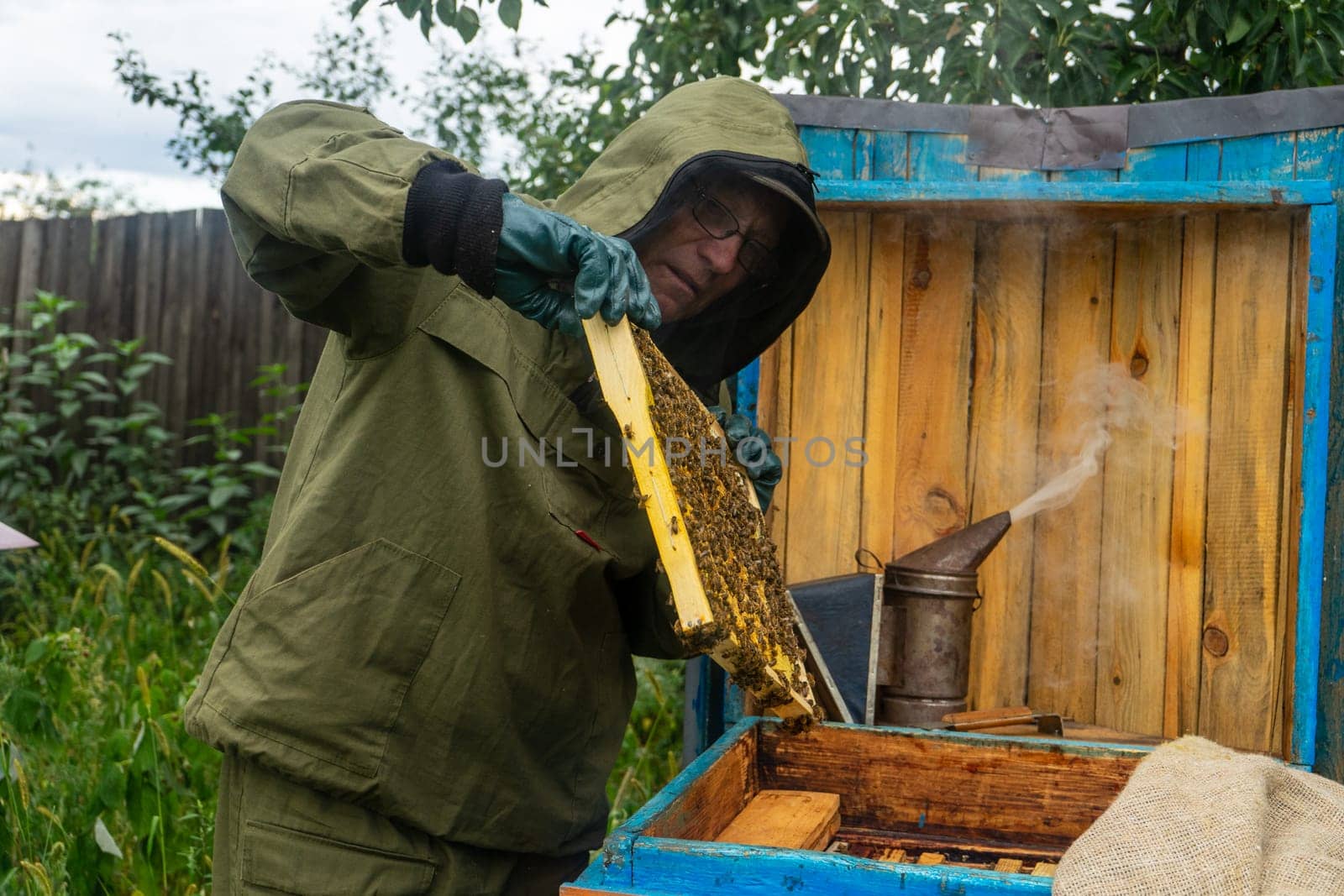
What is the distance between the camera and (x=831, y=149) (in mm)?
3172

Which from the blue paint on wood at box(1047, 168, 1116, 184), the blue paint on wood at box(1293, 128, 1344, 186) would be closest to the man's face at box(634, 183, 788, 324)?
the blue paint on wood at box(1047, 168, 1116, 184)

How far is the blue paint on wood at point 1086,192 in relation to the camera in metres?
2.67

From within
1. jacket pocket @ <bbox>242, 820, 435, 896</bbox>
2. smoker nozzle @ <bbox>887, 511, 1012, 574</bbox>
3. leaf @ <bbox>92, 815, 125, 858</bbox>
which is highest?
smoker nozzle @ <bbox>887, 511, 1012, 574</bbox>

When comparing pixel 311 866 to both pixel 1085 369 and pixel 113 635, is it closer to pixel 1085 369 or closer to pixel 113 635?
pixel 1085 369

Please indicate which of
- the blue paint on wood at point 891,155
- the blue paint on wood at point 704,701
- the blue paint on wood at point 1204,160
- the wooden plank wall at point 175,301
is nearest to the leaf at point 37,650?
the blue paint on wood at point 704,701

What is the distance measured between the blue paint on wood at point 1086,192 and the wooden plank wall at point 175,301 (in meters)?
5.24

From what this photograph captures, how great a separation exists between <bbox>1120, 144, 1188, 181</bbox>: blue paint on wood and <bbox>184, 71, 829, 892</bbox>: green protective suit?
1.34 meters

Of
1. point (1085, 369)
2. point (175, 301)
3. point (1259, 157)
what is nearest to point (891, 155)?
point (1085, 369)

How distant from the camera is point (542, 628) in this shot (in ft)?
7.22

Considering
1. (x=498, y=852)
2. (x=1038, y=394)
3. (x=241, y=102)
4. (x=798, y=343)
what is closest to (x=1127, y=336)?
(x=1038, y=394)

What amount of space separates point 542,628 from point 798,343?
1.37m

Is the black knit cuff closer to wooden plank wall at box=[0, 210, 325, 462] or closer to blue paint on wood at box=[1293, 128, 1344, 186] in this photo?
blue paint on wood at box=[1293, 128, 1344, 186]

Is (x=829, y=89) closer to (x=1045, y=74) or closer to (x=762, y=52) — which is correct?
(x=762, y=52)

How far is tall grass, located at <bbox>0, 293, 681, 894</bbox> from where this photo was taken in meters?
3.02
